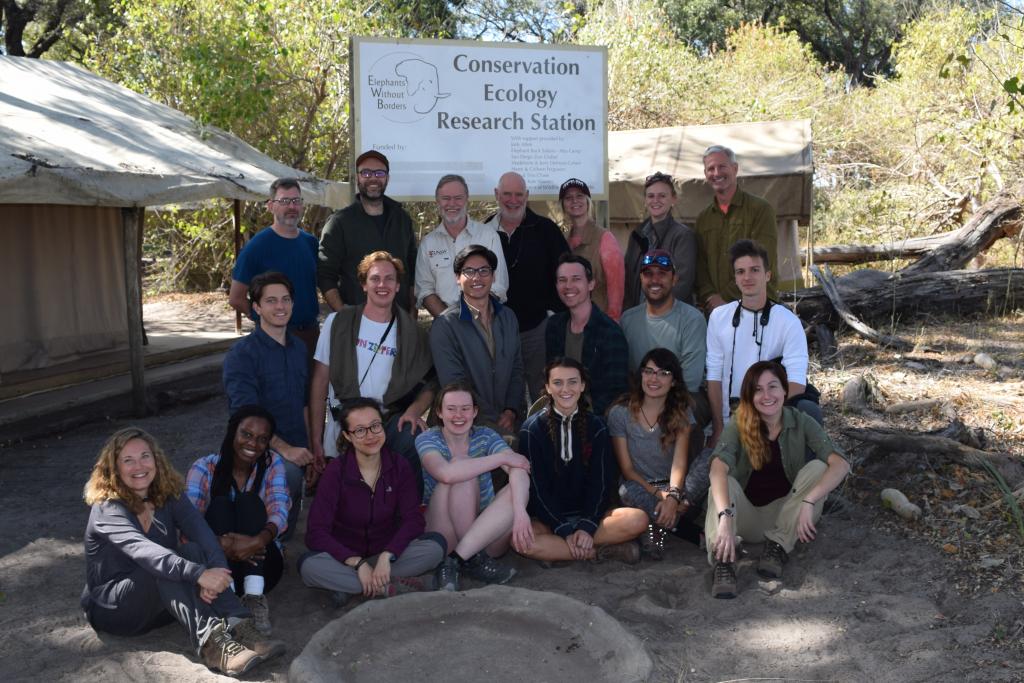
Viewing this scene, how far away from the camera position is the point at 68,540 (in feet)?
16.1

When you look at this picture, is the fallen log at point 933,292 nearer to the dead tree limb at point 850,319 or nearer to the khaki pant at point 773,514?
the dead tree limb at point 850,319

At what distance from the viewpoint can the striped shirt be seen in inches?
174

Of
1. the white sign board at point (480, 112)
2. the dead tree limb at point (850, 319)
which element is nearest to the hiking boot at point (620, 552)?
the white sign board at point (480, 112)

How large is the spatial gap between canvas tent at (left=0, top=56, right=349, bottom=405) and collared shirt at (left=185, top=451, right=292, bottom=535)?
319 cm

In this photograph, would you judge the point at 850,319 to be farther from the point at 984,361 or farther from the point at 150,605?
the point at 150,605

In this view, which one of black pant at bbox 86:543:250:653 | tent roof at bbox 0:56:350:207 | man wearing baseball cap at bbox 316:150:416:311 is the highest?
tent roof at bbox 0:56:350:207

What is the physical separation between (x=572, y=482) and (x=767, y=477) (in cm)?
93

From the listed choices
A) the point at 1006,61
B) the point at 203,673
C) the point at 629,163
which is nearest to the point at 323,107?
the point at 629,163

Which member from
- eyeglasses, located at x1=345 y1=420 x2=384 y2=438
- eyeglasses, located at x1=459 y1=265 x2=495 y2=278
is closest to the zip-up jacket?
eyeglasses, located at x1=345 y1=420 x2=384 y2=438

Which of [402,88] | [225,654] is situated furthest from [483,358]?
[402,88]

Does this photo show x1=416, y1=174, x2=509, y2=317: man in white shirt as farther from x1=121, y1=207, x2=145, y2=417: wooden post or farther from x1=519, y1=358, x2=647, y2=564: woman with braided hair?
x1=121, y1=207, x2=145, y2=417: wooden post

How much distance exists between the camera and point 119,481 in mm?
3662

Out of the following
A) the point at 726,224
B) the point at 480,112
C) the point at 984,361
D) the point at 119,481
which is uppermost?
the point at 480,112

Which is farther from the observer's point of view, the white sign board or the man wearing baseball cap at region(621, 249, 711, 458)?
the white sign board
